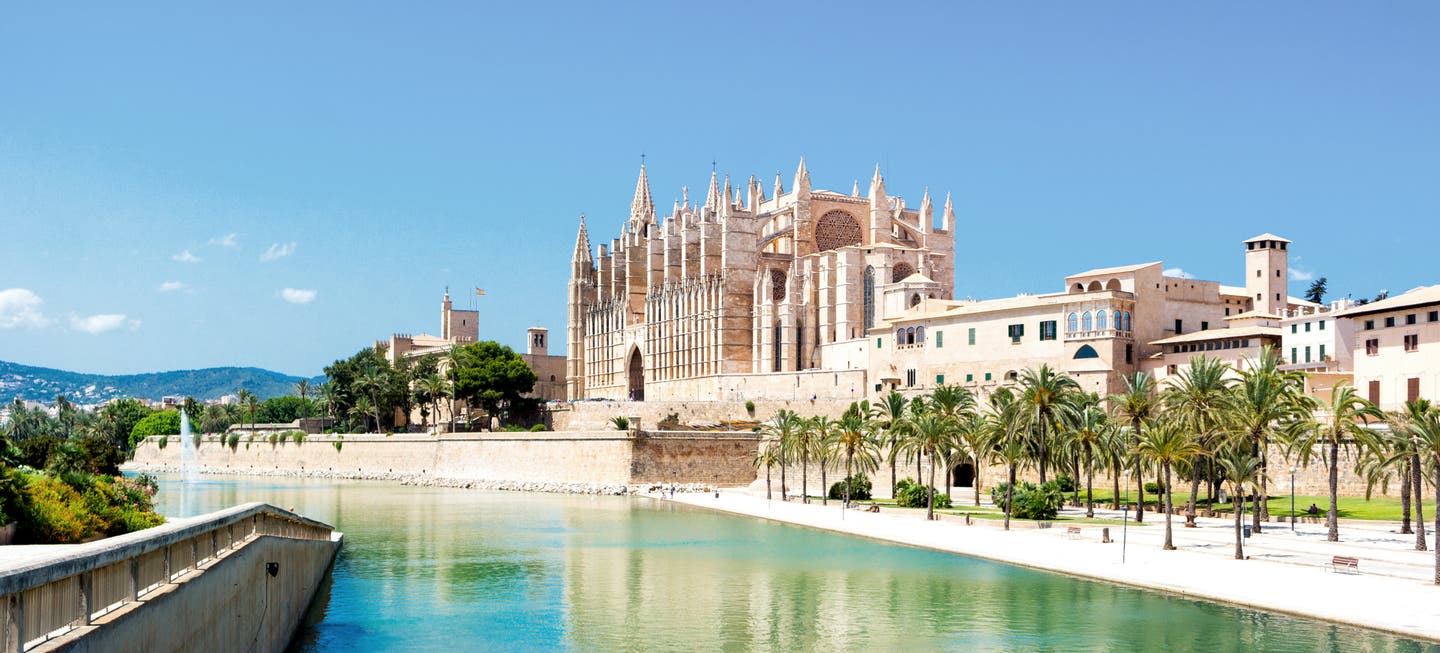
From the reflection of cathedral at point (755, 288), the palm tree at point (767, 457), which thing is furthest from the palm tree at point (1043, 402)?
the reflection of cathedral at point (755, 288)

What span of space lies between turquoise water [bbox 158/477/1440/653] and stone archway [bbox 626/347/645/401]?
5529cm

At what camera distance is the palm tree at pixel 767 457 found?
56812mm

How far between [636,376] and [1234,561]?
2857 inches

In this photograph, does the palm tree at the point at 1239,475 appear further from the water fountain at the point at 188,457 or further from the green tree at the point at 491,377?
the water fountain at the point at 188,457

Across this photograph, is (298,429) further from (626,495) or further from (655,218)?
(626,495)

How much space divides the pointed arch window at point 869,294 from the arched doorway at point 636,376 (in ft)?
86.3

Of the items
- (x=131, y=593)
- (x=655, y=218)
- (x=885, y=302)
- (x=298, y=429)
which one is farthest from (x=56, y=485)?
(x=655, y=218)

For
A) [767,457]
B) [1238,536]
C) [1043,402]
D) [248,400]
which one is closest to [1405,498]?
[1238,536]

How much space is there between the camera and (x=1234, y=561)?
30234mm

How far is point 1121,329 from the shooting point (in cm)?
5925

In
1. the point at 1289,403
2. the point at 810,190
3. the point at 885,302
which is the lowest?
the point at 1289,403

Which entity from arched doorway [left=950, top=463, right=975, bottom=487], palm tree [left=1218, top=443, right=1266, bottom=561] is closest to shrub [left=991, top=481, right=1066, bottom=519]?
palm tree [left=1218, top=443, right=1266, bottom=561]

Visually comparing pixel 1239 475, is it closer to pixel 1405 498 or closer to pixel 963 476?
pixel 1405 498

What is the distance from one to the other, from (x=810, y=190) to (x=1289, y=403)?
2156 inches
